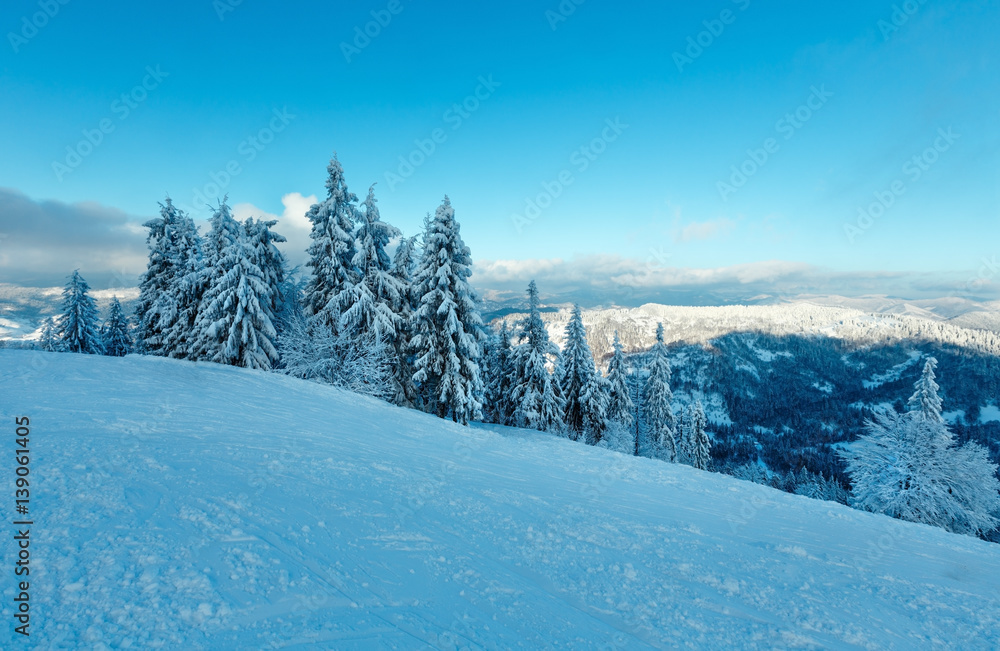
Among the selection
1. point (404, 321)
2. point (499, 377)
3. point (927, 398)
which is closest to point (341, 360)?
point (404, 321)

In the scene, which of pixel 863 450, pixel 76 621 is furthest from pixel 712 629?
pixel 863 450

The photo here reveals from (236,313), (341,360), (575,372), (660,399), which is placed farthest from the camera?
(660,399)

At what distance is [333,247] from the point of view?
20.7m

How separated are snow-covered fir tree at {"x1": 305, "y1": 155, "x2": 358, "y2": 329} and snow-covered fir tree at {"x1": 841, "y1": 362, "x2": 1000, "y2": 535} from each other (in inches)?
1240

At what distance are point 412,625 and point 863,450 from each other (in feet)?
104

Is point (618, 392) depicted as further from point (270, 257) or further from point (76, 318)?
point (76, 318)

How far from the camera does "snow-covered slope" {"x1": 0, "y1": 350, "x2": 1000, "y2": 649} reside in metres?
3.52

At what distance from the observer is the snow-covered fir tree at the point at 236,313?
20422 mm

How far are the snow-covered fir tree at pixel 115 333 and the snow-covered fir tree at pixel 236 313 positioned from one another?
1903 cm

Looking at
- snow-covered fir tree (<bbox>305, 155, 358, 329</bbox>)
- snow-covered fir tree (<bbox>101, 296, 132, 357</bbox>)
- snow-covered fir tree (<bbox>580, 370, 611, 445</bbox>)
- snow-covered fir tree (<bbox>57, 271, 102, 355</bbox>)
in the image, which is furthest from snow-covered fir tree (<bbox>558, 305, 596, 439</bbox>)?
snow-covered fir tree (<bbox>101, 296, 132, 357</bbox>)

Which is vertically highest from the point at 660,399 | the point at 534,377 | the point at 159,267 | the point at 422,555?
the point at 159,267

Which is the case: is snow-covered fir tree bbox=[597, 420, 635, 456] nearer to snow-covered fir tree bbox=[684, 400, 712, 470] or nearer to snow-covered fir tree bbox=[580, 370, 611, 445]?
snow-covered fir tree bbox=[580, 370, 611, 445]

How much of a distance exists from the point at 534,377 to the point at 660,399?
47.7 feet

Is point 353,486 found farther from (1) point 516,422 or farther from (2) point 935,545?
(1) point 516,422
